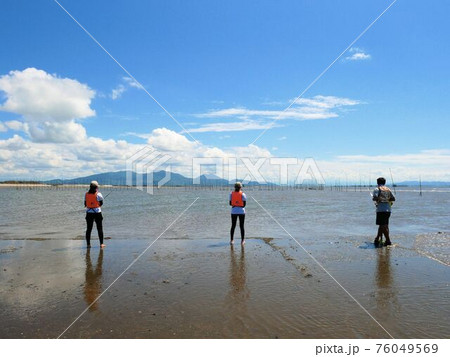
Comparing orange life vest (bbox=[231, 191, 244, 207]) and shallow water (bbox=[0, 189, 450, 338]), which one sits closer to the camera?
shallow water (bbox=[0, 189, 450, 338])

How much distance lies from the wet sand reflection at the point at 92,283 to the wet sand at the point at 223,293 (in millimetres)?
28

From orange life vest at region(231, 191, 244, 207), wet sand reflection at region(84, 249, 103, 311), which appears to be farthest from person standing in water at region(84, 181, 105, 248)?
orange life vest at region(231, 191, 244, 207)

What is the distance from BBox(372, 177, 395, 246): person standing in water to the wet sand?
0.97 meters

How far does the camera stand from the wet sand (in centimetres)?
464

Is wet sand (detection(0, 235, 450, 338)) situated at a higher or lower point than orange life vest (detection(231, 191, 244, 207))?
lower

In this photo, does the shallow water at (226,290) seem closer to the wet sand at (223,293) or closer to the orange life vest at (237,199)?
the wet sand at (223,293)

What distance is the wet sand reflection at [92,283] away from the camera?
589 centimetres

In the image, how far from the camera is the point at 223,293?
619 cm

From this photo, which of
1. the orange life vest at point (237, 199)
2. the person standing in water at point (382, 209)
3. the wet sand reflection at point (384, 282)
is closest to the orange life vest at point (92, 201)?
the orange life vest at point (237, 199)

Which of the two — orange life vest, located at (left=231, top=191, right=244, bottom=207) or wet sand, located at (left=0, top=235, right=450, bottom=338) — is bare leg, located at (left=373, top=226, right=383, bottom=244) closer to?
wet sand, located at (left=0, top=235, right=450, bottom=338)

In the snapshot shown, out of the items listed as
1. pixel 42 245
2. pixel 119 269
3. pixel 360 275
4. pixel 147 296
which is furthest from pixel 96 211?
pixel 360 275

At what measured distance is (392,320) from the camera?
4.87 meters
